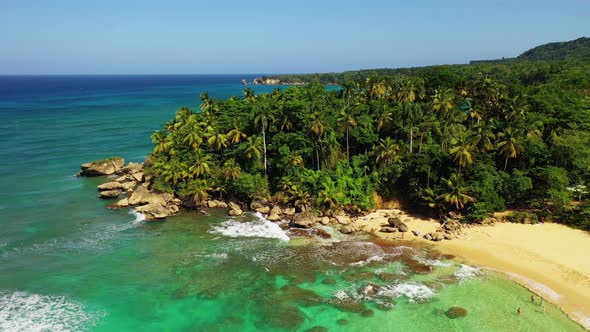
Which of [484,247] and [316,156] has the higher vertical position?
[316,156]

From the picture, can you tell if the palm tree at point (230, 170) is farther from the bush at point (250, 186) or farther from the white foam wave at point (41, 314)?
the white foam wave at point (41, 314)

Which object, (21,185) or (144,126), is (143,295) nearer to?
(21,185)

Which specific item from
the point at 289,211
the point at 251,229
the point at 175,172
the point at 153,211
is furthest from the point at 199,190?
the point at 289,211

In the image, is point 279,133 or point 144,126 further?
point 144,126

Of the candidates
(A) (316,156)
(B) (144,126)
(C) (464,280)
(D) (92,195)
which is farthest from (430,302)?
(B) (144,126)

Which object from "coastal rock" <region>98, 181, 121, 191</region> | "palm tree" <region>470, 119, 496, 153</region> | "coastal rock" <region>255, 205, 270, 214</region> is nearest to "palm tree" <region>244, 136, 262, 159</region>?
"coastal rock" <region>255, 205, 270, 214</region>

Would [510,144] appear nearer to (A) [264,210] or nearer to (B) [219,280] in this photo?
(A) [264,210]

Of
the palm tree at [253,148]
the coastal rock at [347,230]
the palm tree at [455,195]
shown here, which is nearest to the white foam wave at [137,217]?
the palm tree at [253,148]
